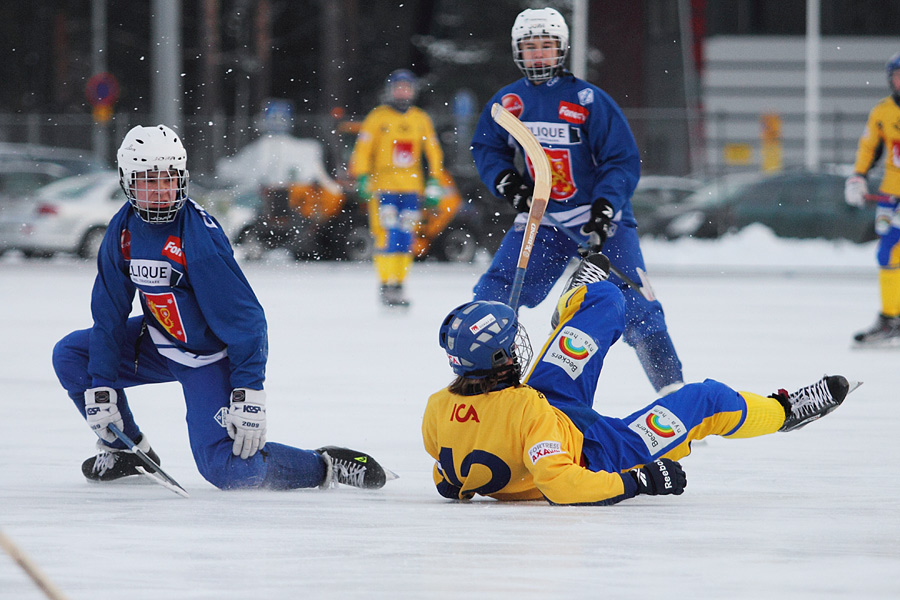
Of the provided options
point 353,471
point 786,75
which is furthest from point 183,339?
point 786,75

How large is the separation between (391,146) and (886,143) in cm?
437

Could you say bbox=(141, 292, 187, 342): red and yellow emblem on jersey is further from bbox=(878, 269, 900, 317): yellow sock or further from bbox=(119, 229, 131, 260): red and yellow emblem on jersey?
bbox=(878, 269, 900, 317): yellow sock

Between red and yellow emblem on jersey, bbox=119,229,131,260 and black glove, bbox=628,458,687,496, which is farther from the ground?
red and yellow emblem on jersey, bbox=119,229,131,260

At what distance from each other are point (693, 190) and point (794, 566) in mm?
16202

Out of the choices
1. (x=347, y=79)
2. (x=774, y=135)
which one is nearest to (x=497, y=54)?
(x=347, y=79)

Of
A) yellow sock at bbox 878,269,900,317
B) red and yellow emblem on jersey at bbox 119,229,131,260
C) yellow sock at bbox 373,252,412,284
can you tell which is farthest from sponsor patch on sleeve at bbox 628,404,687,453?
yellow sock at bbox 373,252,412,284

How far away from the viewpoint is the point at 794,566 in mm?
3164

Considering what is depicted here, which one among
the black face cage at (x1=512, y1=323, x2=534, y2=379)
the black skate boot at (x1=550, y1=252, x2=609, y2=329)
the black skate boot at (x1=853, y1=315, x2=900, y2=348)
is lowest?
the black skate boot at (x1=853, y1=315, x2=900, y2=348)

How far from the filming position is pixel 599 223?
5312mm

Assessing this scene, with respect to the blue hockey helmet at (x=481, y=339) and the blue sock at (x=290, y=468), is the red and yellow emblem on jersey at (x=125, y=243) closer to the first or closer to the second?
the blue sock at (x=290, y=468)

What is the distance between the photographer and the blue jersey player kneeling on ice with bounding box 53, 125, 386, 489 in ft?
13.2

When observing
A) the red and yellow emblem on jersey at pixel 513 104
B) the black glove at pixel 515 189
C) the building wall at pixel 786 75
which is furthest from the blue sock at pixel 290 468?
the building wall at pixel 786 75

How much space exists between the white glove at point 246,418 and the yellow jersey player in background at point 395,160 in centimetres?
714

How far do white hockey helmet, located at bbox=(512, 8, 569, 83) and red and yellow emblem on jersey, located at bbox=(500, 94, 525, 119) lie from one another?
0.10m
